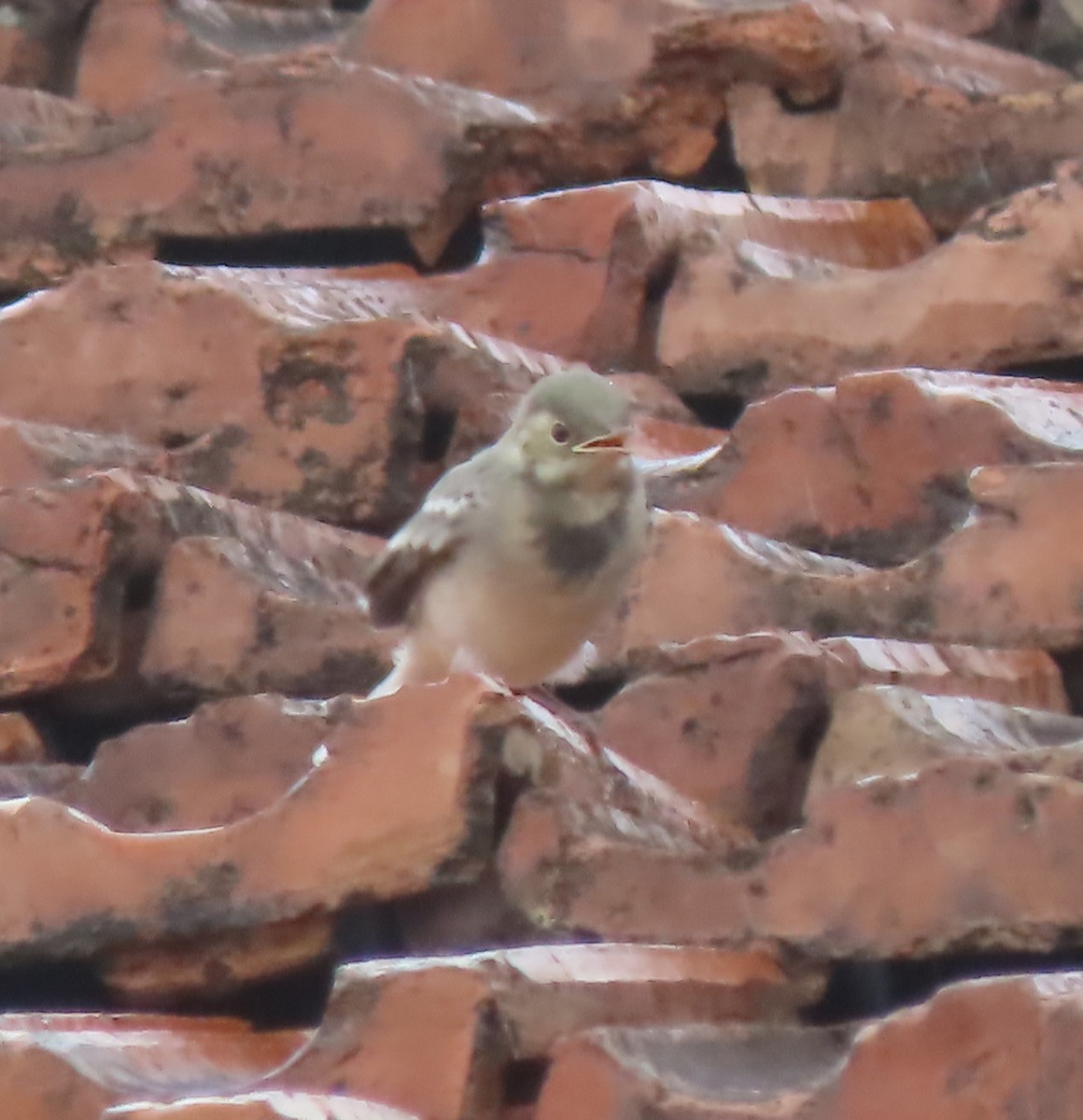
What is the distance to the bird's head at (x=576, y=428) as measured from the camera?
8.47 feet

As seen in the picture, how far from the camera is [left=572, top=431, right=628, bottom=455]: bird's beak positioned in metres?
2.60

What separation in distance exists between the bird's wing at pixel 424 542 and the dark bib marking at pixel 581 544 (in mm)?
118

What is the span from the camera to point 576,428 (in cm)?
254

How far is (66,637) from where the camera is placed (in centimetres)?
247

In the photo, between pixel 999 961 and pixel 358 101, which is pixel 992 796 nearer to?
pixel 999 961

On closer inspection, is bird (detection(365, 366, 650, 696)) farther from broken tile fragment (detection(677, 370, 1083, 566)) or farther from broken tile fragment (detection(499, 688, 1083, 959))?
broken tile fragment (detection(499, 688, 1083, 959))

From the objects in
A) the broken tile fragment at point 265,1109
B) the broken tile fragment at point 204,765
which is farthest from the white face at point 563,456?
the broken tile fragment at point 265,1109

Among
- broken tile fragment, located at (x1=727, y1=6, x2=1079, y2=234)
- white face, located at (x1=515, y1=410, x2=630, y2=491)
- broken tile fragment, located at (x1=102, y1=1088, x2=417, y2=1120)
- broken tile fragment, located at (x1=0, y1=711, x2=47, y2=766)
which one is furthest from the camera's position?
broken tile fragment, located at (x1=727, y1=6, x2=1079, y2=234)

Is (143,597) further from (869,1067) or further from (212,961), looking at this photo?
(869,1067)

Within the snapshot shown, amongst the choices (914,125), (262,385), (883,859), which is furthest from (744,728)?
(914,125)

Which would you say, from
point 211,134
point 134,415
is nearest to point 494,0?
point 211,134

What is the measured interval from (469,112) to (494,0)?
21 centimetres

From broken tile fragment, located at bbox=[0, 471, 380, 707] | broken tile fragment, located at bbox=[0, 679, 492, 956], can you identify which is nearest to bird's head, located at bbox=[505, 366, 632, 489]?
broken tile fragment, located at bbox=[0, 471, 380, 707]

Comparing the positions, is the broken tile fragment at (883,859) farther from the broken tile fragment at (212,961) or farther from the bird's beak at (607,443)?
the bird's beak at (607,443)
